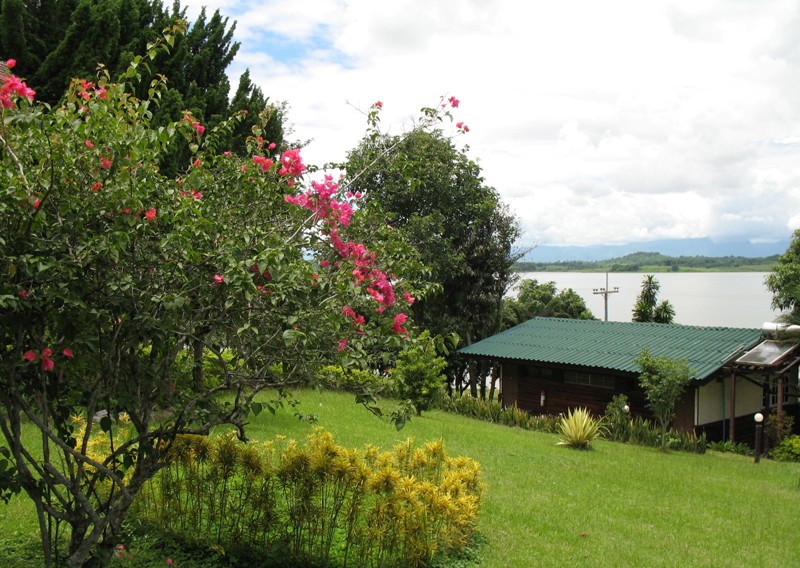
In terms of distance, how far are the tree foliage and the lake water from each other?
91 cm

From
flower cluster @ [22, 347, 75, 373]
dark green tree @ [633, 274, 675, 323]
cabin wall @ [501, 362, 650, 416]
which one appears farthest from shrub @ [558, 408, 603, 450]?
dark green tree @ [633, 274, 675, 323]

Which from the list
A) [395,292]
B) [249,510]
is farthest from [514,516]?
[395,292]

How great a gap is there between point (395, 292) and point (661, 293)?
3929 centimetres

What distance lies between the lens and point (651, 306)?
39.5 m

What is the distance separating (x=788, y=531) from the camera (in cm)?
Result: 866

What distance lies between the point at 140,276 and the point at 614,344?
20.1 meters

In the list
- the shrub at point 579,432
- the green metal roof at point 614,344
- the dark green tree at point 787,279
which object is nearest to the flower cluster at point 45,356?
the shrub at point 579,432

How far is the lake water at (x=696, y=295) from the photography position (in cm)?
4116

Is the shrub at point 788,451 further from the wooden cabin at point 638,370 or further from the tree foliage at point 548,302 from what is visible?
the tree foliage at point 548,302

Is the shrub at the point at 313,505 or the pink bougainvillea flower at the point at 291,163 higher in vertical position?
the pink bougainvillea flower at the point at 291,163

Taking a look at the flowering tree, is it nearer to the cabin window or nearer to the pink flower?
the pink flower

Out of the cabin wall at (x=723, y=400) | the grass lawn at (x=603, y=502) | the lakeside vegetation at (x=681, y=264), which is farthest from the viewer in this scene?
the lakeside vegetation at (x=681, y=264)

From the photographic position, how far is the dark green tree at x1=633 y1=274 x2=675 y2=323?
37.8 metres

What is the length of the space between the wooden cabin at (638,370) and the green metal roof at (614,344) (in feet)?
0.09
